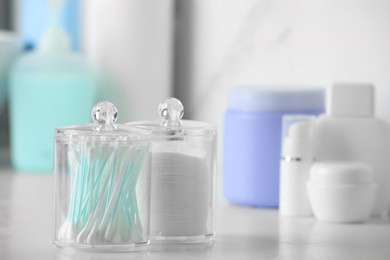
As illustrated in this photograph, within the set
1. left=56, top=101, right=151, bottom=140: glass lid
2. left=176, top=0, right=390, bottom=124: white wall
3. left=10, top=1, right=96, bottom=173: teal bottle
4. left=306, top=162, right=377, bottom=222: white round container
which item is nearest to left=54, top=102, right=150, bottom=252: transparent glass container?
left=56, top=101, right=151, bottom=140: glass lid

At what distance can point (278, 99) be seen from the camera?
0.97 meters

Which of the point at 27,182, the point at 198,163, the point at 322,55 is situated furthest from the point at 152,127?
the point at 27,182

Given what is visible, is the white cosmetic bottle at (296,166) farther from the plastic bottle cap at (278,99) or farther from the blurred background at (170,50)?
the blurred background at (170,50)

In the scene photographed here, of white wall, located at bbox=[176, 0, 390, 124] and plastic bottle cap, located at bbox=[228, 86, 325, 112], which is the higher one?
white wall, located at bbox=[176, 0, 390, 124]

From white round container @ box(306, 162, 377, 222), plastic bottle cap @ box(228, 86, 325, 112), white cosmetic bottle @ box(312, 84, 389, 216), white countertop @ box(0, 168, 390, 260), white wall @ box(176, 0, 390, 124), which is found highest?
white wall @ box(176, 0, 390, 124)

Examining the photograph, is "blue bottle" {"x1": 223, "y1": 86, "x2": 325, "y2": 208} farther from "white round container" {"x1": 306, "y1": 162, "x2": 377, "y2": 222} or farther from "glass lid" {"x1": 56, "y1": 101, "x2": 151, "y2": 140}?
"glass lid" {"x1": 56, "y1": 101, "x2": 151, "y2": 140}

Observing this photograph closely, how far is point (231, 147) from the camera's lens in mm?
994

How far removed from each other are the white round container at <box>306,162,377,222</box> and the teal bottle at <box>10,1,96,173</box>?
Answer: 0.54m

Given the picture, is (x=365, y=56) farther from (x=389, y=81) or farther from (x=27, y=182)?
(x=27, y=182)

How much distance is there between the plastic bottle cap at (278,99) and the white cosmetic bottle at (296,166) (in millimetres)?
40

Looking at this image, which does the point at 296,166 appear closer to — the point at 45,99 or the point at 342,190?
the point at 342,190

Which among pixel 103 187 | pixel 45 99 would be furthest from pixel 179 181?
pixel 45 99

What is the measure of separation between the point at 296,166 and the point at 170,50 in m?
0.54

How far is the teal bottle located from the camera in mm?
Answer: 1339
